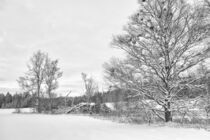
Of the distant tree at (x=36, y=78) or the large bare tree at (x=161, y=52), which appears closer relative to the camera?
the large bare tree at (x=161, y=52)

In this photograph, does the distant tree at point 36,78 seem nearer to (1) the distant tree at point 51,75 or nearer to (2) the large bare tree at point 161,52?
(1) the distant tree at point 51,75

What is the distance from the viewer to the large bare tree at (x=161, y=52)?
845cm

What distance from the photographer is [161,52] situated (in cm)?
888

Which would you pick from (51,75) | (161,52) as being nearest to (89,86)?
(51,75)

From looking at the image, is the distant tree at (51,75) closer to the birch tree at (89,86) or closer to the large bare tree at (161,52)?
the birch tree at (89,86)

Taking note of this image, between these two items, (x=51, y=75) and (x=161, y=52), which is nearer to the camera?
(x=161, y=52)

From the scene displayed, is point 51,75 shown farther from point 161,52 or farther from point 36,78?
point 161,52

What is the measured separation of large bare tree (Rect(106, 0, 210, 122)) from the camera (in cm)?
845

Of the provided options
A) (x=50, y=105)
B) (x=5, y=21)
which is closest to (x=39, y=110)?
(x=50, y=105)

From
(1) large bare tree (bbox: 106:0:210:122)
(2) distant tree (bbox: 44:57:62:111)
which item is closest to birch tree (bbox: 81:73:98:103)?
(2) distant tree (bbox: 44:57:62:111)

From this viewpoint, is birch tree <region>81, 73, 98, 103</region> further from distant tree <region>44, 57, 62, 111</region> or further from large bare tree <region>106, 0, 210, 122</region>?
large bare tree <region>106, 0, 210, 122</region>

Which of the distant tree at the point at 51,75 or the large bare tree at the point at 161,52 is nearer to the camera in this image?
the large bare tree at the point at 161,52

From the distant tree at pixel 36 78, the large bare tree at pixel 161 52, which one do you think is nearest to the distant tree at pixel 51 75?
the distant tree at pixel 36 78

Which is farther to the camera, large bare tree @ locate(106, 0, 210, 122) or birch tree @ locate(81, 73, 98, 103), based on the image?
birch tree @ locate(81, 73, 98, 103)
